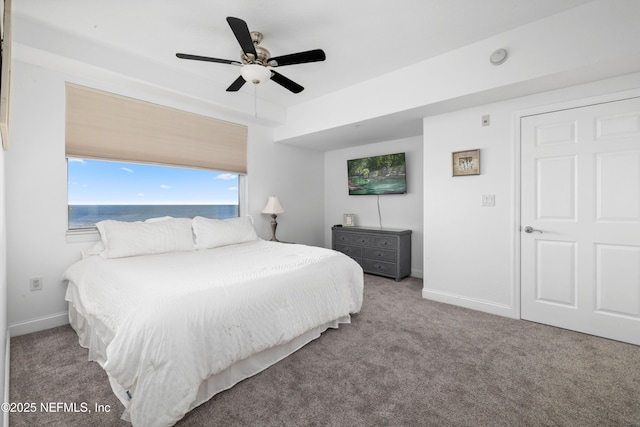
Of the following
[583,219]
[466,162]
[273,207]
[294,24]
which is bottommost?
[583,219]

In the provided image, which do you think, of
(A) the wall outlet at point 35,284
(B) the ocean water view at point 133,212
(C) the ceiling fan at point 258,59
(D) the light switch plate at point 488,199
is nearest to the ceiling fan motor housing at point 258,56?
(C) the ceiling fan at point 258,59

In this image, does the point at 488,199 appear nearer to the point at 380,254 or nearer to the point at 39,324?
the point at 380,254

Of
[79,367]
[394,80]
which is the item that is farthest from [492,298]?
[79,367]

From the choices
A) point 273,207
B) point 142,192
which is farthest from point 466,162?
point 142,192

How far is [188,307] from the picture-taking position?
156 cm

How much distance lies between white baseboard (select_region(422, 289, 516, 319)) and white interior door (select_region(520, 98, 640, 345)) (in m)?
0.15

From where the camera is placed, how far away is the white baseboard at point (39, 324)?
2.45 m

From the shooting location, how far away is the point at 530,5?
2170 millimetres

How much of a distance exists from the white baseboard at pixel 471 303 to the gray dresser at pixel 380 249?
78 centimetres

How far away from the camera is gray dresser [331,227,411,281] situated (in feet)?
13.7

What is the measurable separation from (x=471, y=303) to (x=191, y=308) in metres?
2.88

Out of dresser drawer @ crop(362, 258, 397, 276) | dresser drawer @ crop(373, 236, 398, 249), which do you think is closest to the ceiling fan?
dresser drawer @ crop(373, 236, 398, 249)

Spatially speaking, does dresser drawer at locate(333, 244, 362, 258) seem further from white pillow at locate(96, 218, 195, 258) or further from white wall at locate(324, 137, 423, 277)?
white pillow at locate(96, 218, 195, 258)

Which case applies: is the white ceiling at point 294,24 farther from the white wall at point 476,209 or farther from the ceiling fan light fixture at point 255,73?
the white wall at point 476,209
